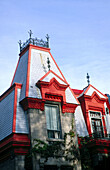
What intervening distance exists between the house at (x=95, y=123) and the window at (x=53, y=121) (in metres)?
2.16

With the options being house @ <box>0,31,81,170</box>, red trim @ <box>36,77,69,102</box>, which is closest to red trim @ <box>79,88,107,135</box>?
house @ <box>0,31,81,170</box>

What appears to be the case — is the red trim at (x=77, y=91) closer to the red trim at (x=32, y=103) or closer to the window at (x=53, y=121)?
the window at (x=53, y=121)

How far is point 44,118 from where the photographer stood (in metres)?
20.0

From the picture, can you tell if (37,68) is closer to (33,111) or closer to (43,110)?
(43,110)

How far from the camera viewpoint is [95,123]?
23.7 metres

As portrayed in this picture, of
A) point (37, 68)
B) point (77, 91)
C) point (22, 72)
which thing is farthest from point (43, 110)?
point (77, 91)

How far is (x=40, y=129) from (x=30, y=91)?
289 cm

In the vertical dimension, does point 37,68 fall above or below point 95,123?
above

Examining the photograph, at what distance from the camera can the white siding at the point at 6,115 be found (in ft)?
63.8

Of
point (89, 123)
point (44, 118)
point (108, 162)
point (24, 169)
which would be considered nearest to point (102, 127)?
point (89, 123)

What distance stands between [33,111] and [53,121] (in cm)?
185

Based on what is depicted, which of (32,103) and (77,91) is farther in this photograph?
(77,91)

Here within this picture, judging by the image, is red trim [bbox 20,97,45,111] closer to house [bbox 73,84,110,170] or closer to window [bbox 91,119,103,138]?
house [bbox 73,84,110,170]

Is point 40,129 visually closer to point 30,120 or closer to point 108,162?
point 30,120
